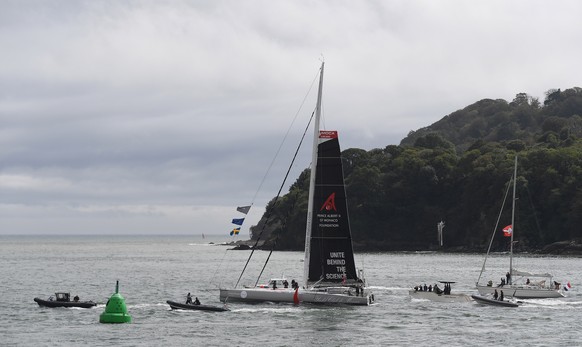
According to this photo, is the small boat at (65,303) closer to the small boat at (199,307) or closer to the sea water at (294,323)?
the sea water at (294,323)

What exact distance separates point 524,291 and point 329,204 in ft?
83.9

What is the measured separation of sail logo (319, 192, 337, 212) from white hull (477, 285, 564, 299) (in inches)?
861

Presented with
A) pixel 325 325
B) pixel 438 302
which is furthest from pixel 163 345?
pixel 438 302

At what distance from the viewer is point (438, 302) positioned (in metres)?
83.3

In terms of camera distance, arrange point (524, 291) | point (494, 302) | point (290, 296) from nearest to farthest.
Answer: point (290, 296) < point (494, 302) < point (524, 291)

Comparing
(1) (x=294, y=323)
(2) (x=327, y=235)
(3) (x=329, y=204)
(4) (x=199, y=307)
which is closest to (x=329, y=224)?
(2) (x=327, y=235)

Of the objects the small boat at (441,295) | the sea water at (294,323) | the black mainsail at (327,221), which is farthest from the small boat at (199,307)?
the small boat at (441,295)

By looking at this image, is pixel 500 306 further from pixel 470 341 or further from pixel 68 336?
pixel 68 336

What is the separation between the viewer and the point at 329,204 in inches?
2832

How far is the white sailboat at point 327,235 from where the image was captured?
71.4 meters

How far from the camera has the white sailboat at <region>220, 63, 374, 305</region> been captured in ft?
234

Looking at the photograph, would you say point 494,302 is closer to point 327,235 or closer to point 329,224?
point 327,235

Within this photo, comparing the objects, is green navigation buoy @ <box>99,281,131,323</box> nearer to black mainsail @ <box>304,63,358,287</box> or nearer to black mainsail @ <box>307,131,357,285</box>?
black mainsail @ <box>304,63,358,287</box>

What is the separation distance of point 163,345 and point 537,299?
1708 inches
